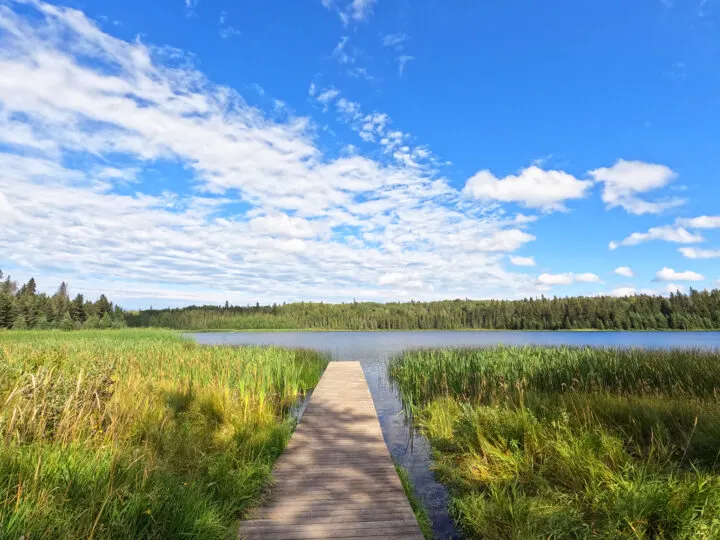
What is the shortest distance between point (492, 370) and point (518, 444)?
21.5 ft

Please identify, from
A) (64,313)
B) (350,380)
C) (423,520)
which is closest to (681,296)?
(350,380)

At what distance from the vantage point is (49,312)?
6347 cm

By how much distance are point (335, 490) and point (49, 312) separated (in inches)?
3091

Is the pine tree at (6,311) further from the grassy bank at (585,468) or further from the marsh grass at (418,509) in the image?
the marsh grass at (418,509)

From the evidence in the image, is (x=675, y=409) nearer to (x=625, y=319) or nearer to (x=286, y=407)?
(x=286, y=407)

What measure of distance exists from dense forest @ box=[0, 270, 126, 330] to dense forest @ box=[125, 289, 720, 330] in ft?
118

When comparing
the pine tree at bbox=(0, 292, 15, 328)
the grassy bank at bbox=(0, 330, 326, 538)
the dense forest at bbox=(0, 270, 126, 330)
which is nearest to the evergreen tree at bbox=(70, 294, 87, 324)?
the dense forest at bbox=(0, 270, 126, 330)

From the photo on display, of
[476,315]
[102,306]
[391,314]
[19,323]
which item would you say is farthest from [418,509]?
[391,314]

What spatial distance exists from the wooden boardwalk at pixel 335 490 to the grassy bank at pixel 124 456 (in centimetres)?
32

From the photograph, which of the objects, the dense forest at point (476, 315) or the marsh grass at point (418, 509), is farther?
the dense forest at point (476, 315)

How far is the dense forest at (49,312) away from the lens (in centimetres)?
5438

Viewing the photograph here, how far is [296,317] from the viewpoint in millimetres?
116500

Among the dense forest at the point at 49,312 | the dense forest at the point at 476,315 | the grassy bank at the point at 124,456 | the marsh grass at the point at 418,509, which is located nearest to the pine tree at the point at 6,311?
the dense forest at the point at 49,312

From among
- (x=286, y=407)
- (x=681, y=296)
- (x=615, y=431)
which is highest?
(x=681, y=296)
